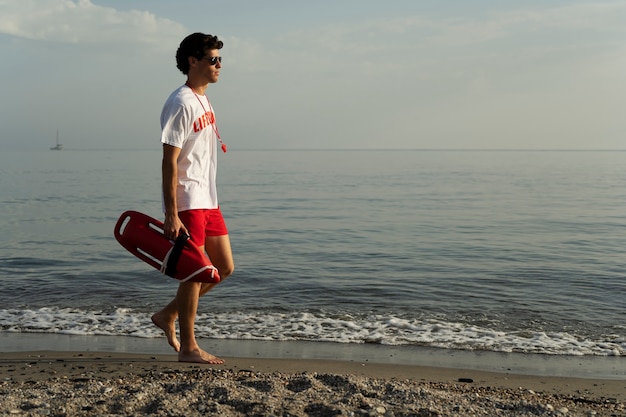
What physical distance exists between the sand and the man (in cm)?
49

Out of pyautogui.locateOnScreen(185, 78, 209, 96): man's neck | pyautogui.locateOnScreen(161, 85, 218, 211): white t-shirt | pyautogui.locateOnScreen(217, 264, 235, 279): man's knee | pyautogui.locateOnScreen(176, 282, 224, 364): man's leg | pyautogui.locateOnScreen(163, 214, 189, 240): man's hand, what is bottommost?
pyautogui.locateOnScreen(176, 282, 224, 364): man's leg

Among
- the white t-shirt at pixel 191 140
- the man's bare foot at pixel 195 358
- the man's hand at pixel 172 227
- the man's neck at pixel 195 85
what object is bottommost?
the man's bare foot at pixel 195 358

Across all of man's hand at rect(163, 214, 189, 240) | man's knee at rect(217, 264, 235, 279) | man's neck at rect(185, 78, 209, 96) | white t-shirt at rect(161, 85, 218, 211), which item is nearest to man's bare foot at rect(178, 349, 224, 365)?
man's knee at rect(217, 264, 235, 279)

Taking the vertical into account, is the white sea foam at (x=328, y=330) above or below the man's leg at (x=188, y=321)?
below

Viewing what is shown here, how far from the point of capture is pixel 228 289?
8750mm

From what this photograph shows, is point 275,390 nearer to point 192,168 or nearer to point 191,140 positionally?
point 192,168

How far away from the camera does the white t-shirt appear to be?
451 centimetres

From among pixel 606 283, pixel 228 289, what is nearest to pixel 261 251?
pixel 228 289

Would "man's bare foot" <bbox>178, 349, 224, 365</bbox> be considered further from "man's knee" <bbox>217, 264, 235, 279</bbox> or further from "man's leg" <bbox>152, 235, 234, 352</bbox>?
"man's knee" <bbox>217, 264, 235, 279</bbox>

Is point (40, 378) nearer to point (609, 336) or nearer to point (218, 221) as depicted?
point (218, 221)

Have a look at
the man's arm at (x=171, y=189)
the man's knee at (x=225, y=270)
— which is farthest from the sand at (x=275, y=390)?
the man's arm at (x=171, y=189)

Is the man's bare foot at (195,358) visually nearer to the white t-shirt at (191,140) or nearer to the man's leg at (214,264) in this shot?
the man's leg at (214,264)

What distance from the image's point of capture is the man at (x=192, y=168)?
177 inches

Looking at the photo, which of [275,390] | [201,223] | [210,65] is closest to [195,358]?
[201,223]
